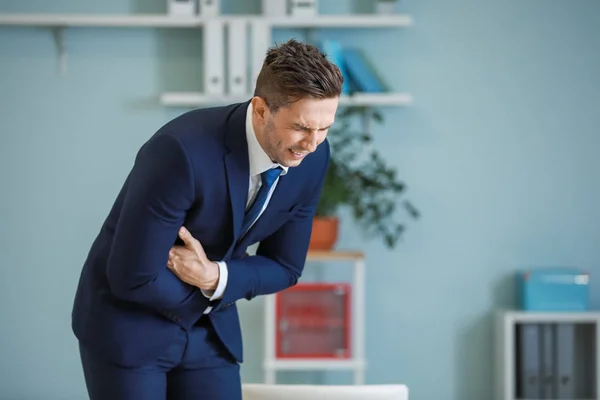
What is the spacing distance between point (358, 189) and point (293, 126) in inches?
94.1

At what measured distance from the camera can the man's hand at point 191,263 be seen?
1.61m

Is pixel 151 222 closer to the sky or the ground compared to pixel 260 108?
closer to the ground

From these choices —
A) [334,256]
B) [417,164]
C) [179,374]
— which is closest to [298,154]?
[179,374]

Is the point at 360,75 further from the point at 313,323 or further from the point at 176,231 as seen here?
the point at 176,231

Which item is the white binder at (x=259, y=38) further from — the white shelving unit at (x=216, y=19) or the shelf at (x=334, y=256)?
the shelf at (x=334, y=256)

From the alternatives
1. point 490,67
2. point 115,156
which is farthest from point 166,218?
point 490,67

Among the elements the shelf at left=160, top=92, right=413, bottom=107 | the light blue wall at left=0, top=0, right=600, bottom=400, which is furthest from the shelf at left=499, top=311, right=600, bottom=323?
the shelf at left=160, top=92, right=413, bottom=107

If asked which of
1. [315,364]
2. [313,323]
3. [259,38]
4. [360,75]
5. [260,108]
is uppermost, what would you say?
[259,38]

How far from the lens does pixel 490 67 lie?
4008 millimetres

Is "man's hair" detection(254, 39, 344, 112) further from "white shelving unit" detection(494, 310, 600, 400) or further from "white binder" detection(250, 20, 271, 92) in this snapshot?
"white shelving unit" detection(494, 310, 600, 400)

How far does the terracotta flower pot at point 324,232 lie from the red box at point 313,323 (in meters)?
0.17

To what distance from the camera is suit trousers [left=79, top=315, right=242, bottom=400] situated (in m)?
1.64

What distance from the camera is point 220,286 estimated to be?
1.66m

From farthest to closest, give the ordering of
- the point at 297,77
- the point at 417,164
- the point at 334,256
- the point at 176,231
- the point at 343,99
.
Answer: the point at 417,164 → the point at 343,99 → the point at 334,256 → the point at 176,231 → the point at 297,77
